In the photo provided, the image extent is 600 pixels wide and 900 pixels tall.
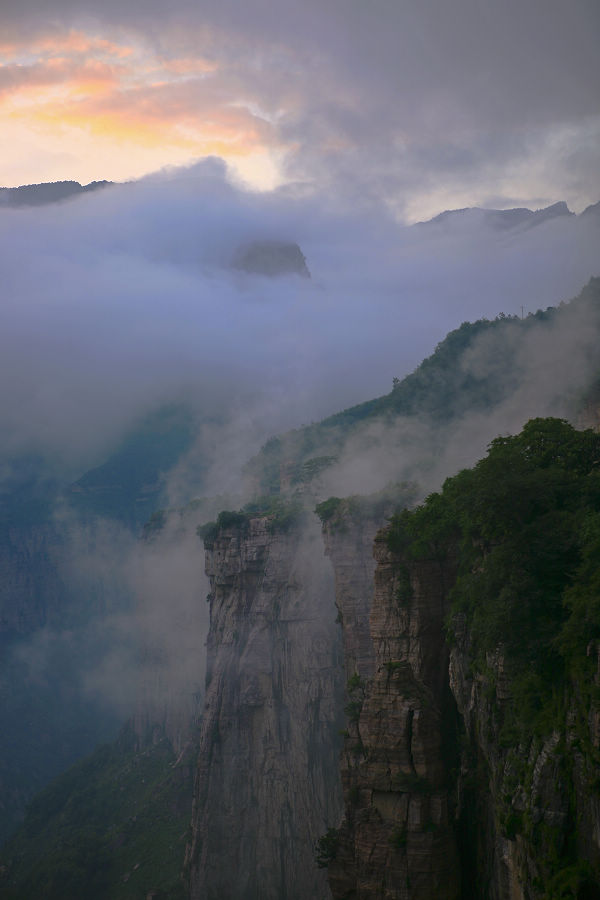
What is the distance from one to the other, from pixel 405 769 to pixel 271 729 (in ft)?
106

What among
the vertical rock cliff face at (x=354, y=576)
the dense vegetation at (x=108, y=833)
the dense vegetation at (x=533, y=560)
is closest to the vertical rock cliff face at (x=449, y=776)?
the dense vegetation at (x=533, y=560)

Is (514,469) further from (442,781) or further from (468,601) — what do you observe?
(442,781)

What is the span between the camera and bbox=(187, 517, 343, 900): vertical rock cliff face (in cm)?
5700

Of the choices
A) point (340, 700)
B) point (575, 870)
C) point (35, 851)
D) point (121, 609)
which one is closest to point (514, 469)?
point (575, 870)

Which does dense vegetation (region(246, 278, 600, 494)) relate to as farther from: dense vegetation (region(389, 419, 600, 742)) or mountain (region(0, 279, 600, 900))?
dense vegetation (region(389, 419, 600, 742))

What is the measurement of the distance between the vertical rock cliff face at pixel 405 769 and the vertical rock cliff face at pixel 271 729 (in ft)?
81.0

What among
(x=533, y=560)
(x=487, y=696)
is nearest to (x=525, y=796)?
(x=487, y=696)

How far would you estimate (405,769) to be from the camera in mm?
29969

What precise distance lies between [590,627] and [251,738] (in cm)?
4411

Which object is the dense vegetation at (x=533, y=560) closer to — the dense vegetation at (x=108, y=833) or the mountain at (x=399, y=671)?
the mountain at (x=399, y=671)

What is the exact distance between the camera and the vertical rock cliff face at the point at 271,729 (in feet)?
187

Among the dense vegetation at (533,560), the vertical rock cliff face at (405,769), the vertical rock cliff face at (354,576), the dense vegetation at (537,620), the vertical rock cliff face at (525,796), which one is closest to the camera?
the vertical rock cliff face at (525,796)

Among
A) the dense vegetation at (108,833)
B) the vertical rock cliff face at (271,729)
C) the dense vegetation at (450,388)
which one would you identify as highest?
the dense vegetation at (450,388)

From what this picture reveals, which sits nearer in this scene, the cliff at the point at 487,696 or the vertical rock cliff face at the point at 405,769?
the cliff at the point at 487,696
